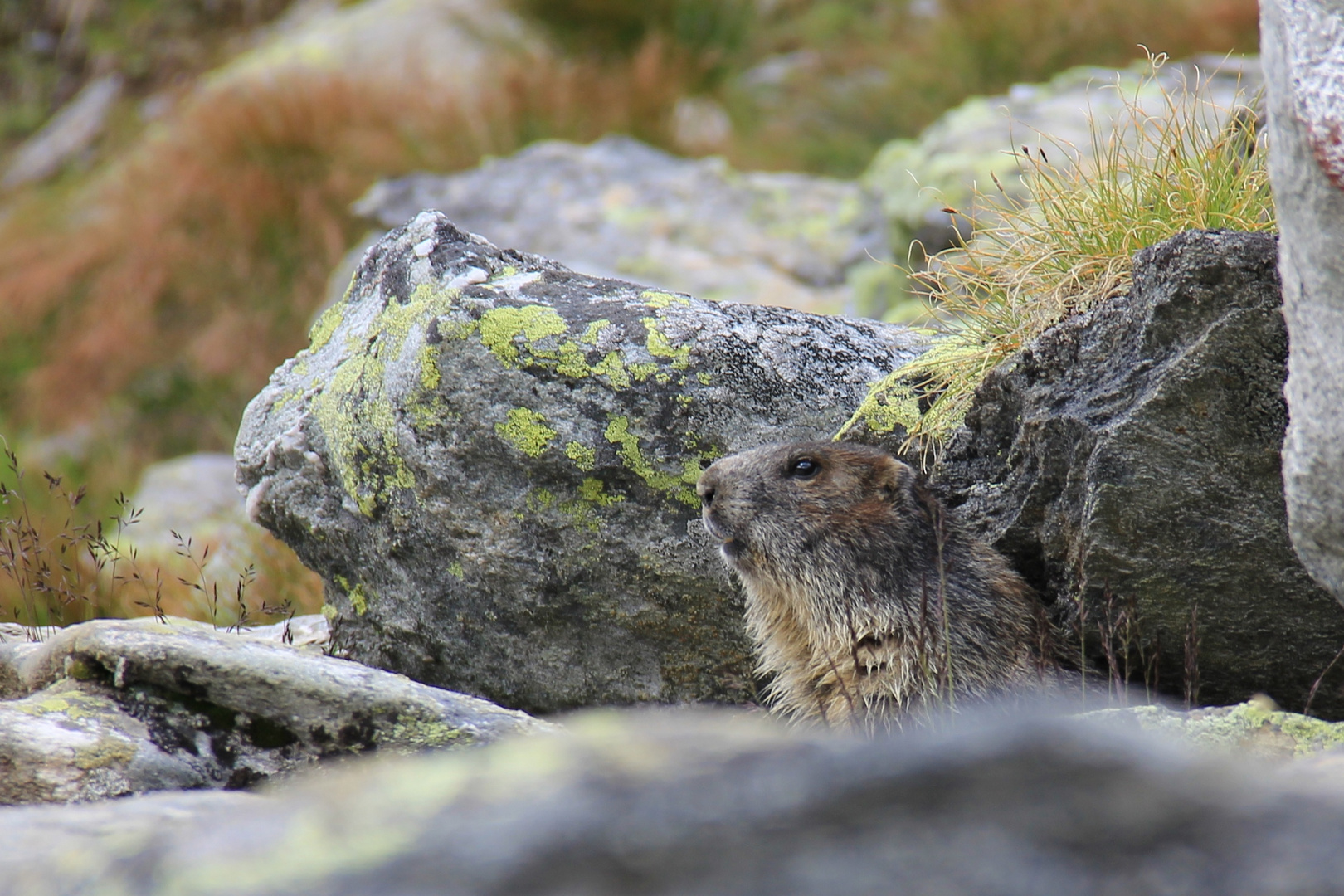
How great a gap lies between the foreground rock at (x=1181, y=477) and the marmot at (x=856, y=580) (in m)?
0.33

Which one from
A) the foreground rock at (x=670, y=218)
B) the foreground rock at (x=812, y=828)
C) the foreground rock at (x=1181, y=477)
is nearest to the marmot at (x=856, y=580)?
the foreground rock at (x=1181, y=477)

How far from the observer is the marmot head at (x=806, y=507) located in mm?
4676

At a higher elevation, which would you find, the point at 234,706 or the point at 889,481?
the point at 889,481

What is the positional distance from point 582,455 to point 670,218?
7804 mm

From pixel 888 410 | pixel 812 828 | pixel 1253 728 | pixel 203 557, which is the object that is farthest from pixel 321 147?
pixel 812 828

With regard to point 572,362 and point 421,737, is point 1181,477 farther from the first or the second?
point 421,737

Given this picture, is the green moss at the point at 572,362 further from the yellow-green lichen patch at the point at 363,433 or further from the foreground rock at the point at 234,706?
the foreground rock at the point at 234,706

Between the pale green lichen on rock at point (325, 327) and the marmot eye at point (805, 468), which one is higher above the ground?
the pale green lichen on rock at point (325, 327)

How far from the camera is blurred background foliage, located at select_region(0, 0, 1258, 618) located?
1475cm

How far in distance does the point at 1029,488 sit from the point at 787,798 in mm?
3415

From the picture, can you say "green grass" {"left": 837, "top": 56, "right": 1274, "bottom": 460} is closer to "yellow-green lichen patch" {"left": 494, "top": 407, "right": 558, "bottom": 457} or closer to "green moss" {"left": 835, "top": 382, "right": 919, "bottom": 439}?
"green moss" {"left": 835, "top": 382, "right": 919, "bottom": 439}

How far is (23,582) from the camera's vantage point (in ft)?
17.9

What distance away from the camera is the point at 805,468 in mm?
4762

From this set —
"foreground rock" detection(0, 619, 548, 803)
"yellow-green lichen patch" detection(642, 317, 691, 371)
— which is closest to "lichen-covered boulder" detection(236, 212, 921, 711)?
"yellow-green lichen patch" detection(642, 317, 691, 371)
